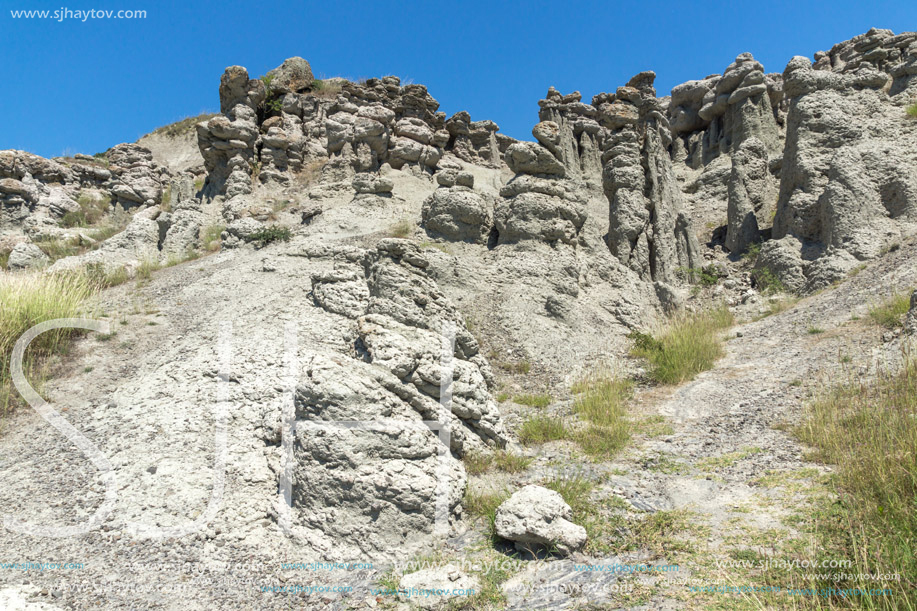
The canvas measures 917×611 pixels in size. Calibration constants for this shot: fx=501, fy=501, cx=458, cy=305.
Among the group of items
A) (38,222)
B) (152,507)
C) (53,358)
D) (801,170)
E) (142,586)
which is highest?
(38,222)

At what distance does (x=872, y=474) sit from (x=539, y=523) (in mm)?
2247

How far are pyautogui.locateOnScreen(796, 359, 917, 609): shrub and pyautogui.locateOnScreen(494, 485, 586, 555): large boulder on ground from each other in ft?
4.89

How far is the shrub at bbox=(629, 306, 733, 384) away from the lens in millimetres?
7461

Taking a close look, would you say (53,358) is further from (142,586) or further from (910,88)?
(910,88)

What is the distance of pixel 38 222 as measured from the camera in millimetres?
15805

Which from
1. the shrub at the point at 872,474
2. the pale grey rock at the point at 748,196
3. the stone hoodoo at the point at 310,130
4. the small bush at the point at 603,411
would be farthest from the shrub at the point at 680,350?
the stone hoodoo at the point at 310,130

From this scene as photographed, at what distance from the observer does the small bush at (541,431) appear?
563cm

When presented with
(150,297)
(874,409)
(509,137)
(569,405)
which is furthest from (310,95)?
(874,409)

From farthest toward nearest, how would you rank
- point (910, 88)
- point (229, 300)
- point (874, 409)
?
point (910, 88) < point (229, 300) < point (874, 409)

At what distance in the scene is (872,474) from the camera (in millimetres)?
3359

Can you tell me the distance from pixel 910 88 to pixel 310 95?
20.1 m

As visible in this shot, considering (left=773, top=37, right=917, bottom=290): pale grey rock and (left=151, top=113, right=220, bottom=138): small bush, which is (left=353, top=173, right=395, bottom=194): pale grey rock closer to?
(left=773, top=37, right=917, bottom=290): pale grey rock

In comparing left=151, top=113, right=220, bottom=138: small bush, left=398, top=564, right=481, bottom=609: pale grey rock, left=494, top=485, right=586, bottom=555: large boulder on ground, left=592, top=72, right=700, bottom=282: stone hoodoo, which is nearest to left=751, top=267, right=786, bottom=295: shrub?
left=592, top=72, right=700, bottom=282: stone hoodoo

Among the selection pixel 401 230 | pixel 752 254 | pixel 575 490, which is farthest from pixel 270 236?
pixel 752 254
